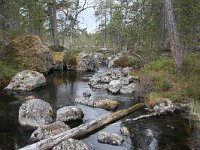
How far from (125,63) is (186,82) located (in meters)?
14.0

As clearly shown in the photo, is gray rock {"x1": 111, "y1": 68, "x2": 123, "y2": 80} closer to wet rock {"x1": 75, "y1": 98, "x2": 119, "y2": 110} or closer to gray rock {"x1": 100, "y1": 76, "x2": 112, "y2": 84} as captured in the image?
gray rock {"x1": 100, "y1": 76, "x2": 112, "y2": 84}

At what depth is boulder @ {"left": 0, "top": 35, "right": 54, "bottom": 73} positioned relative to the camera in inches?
1031

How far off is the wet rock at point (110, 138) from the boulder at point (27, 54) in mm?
16575

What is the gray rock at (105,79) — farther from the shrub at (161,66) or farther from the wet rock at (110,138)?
the wet rock at (110,138)

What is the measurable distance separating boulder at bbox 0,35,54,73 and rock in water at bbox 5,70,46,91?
3.89 m

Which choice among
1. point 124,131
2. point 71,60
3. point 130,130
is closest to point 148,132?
point 130,130

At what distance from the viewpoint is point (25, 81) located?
2175cm

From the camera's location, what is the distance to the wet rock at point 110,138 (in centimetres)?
1107

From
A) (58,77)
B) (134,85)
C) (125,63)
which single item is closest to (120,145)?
(134,85)

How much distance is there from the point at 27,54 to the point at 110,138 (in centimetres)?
1813

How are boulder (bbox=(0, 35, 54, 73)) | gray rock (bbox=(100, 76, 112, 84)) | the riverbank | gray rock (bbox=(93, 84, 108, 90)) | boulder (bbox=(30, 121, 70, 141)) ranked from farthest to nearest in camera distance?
boulder (bbox=(0, 35, 54, 73))
gray rock (bbox=(100, 76, 112, 84))
gray rock (bbox=(93, 84, 108, 90))
the riverbank
boulder (bbox=(30, 121, 70, 141))

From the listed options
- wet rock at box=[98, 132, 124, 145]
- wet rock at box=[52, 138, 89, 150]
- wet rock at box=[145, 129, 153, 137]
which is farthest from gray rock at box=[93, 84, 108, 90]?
wet rock at box=[52, 138, 89, 150]

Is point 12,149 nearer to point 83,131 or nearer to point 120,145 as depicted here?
point 83,131

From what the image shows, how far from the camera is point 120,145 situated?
10.9 metres
